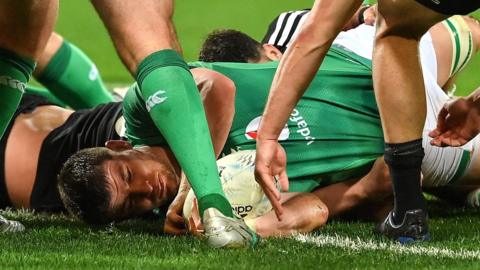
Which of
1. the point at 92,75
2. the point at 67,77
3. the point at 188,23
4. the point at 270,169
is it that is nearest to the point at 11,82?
the point at 270,169

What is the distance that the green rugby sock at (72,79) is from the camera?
7.16 metres

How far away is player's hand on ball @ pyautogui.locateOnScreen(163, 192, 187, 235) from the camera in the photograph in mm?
4551

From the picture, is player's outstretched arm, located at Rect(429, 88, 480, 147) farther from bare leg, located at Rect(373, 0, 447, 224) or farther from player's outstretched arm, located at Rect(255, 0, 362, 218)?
player's outstretched arm, located at Rect(255, 0, 362, 218)

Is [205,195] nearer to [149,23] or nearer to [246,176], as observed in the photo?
[149,23]

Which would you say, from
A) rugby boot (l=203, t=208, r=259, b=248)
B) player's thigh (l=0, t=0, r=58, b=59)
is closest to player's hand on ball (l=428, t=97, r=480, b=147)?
rugby boot (l=203, t=208, r=259, b=248)

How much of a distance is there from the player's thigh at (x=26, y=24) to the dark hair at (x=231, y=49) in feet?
5.13

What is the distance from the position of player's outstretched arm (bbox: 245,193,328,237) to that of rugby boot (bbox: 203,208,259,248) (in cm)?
61

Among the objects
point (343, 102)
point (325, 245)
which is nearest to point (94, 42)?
point (343, 102)

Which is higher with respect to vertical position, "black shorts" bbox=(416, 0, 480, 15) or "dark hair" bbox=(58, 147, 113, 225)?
"black shorts" bbox=(416, 0, 480, 15)

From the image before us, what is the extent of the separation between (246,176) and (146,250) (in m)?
0.76

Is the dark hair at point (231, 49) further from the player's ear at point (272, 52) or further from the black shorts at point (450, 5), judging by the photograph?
the black shorts at point (450, 5)

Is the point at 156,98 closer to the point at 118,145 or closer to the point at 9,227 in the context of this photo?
the point at 9,227

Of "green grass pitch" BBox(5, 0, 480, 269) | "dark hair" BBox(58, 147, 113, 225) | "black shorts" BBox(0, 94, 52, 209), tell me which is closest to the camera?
"green grass pitch" BBox(5, 0, 480, 269)

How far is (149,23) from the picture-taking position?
3.89 meters
